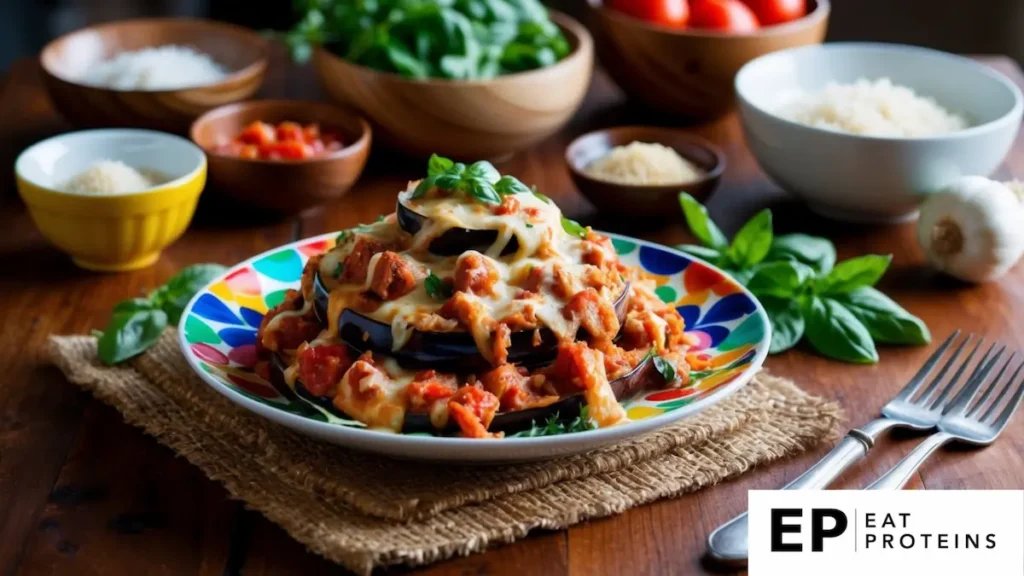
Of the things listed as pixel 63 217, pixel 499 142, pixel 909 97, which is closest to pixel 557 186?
pixel 499 142

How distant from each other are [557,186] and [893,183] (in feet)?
3.20

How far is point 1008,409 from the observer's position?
2.49m

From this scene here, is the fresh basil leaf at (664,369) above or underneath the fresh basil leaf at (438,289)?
underneath

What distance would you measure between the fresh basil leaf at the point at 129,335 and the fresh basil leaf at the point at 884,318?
154 cm

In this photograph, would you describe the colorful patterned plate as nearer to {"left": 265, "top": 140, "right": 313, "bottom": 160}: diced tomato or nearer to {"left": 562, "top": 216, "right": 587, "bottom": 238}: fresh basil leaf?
{"left": 562, "top": 216, "right": 587, "bottom": 238}: fresh basil leaf

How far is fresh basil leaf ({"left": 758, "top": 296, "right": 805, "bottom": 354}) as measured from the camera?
2785 millimetres

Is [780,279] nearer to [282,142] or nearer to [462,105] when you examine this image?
[462,105]

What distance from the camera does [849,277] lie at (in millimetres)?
2914

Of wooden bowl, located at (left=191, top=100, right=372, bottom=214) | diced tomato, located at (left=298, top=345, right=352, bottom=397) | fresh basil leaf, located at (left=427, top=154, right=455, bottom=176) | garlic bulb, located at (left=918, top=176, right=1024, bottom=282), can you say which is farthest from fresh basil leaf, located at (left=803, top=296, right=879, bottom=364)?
wooden bowl, located at (left=191, top=100, right=372, bottom=214)

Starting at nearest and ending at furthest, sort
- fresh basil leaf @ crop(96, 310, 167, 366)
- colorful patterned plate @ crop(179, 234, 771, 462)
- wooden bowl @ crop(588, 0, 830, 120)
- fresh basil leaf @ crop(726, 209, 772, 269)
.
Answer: colorful patterned plate @ crop(179, 234, 771, 462) < fresh basil leaf @ crop(96, 310, 167, 366) < fresh basil leaf @ crop(726, 209, 772, 269) < wooden bowl @ crop(588, 0, 830, 120)

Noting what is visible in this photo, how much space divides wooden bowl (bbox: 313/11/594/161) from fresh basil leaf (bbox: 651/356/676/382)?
57.4 inches

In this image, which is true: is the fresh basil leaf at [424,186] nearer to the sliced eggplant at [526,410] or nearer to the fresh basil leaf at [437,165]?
the fresh basil leaf at [437,165]

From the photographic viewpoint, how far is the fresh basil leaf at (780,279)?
→ 2863 mm

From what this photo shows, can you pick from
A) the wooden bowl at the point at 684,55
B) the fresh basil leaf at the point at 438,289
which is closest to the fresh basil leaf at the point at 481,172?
the fresh basil leaf at the point at 438,289
